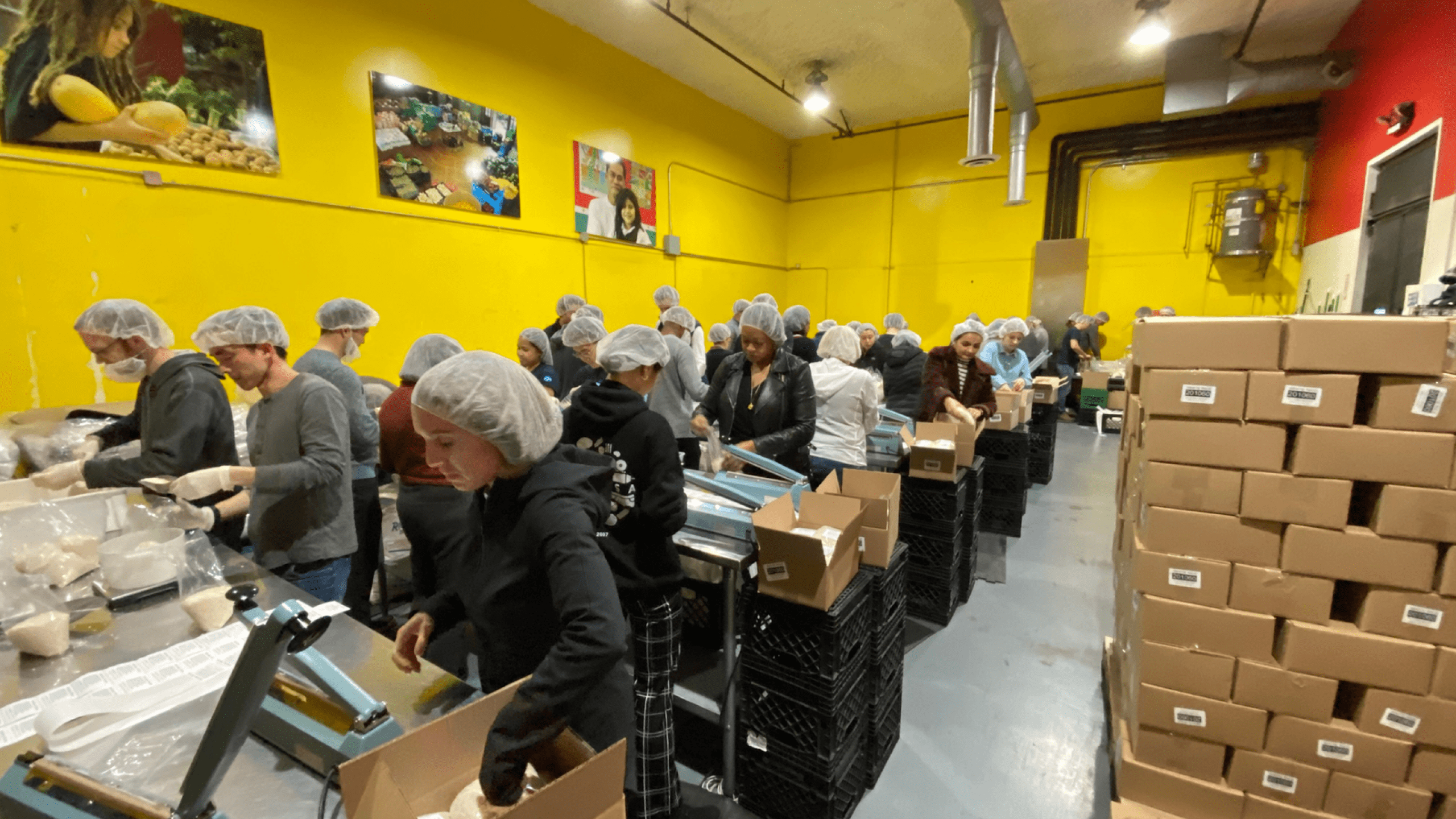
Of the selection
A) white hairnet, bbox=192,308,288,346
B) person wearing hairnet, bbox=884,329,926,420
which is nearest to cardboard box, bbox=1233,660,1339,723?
person wearing hairnet, bbox=884,329,926,420

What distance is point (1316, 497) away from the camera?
5.15 feet

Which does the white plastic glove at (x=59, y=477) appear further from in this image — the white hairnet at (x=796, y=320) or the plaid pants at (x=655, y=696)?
the white hairnet at (x=796, y=320)

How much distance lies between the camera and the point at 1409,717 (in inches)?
61.9

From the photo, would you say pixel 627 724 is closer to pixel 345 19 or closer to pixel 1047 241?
pixel 345 19

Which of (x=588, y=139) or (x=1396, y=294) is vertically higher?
(x=588, y=139)

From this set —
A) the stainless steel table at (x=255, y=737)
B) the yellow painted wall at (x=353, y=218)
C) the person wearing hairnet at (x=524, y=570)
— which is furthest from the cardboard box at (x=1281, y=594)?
the yellow painted wall at (x=353, y=218)

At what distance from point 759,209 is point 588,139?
13.0ft

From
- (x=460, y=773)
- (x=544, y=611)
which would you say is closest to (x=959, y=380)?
(x=544, y=611)

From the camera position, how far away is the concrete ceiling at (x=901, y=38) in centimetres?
589

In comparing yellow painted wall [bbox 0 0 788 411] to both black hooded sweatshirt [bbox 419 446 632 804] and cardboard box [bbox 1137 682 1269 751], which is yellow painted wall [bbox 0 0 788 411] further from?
cardboard box [bbox 1137 682 1269 751]

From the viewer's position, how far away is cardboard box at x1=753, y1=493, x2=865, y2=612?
165 cm

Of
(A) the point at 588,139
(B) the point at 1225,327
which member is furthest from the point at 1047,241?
(B) the point at 1225,327

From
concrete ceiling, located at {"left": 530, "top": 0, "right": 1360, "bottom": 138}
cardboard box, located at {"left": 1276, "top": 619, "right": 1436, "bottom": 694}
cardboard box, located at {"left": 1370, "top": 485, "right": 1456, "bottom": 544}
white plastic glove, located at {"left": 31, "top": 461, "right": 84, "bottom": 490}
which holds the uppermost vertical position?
concrete ceiling, located at {"left": 530, "top": 0, "right": 1360, "bottom": 138}

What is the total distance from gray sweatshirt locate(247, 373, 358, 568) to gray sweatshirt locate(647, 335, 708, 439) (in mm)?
1911
